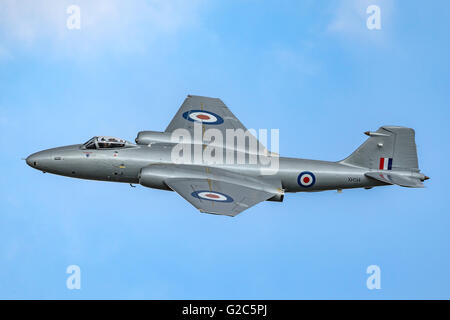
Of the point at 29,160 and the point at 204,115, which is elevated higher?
the point at 204,115

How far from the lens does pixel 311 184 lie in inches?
1375

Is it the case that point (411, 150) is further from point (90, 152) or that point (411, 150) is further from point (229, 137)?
point (90, 152)

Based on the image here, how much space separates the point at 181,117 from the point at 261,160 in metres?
5.76

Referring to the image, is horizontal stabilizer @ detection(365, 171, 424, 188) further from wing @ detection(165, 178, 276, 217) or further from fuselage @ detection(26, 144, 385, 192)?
wing @ detection(165, 178, 276, 217)

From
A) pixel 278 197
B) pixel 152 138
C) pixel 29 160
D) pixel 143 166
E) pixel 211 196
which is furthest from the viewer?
pixel 152 138

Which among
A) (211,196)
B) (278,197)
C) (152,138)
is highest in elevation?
(152,138)

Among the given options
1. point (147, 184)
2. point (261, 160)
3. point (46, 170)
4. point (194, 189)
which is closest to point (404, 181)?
point (261, 160)

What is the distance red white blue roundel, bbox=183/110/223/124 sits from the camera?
37906 millimetres

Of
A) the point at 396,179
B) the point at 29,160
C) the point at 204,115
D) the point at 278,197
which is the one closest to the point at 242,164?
the point at 278,197

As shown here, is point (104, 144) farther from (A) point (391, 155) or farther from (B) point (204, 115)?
(A) point (391, 155)

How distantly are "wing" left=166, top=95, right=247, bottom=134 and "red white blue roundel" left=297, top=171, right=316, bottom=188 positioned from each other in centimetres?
476

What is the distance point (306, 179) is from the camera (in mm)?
34781

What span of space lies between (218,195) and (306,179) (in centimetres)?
520

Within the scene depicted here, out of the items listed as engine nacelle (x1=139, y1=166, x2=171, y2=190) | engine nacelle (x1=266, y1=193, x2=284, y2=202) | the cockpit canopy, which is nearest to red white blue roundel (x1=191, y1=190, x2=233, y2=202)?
engine nacelle (x1=139, y1=166, x2=171, y2=190)
